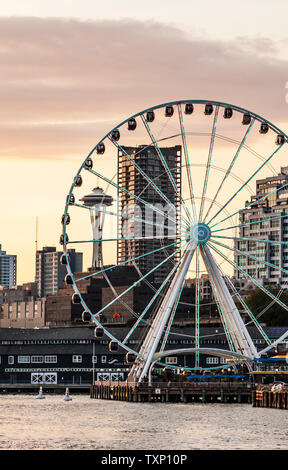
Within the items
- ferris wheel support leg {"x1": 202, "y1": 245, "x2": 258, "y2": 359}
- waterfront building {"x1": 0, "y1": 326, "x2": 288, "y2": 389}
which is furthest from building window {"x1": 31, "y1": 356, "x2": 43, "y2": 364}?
ferris wheel support leg {"x1": 202, "y1": 245, "x2": 258, "y2": 359}

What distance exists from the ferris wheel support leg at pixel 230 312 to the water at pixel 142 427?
7037 mm

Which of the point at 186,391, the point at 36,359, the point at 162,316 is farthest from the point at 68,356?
the point at 162,316

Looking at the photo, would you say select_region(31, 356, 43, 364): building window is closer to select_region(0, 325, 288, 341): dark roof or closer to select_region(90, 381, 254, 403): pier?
select_region(0, 325, 288, 341): dark roof

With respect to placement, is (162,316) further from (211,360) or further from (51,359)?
(51,359)

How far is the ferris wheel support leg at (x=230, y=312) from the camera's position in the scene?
130m

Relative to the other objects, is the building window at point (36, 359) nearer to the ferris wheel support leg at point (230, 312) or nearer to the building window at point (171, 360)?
the building window at point (171, 360)

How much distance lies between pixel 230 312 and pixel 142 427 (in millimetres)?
32337

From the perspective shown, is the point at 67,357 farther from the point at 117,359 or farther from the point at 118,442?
the point at 118,442

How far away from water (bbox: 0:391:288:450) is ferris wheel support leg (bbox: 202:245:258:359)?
7037 mm

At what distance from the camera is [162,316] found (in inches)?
5123

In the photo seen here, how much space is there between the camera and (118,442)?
293 feet

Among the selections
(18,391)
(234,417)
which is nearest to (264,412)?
(234,417)
